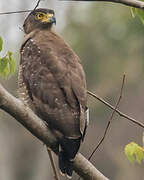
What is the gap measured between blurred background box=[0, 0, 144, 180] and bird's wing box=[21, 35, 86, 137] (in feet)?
42.3

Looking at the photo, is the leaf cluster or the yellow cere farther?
the yellow cere

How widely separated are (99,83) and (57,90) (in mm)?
16446

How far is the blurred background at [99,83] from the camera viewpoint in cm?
1953

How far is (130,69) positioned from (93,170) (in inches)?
672

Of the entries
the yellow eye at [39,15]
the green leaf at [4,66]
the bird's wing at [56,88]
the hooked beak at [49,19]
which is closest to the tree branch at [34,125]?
the bird's wing at [56,88]

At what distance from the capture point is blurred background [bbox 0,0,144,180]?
19.5 metres

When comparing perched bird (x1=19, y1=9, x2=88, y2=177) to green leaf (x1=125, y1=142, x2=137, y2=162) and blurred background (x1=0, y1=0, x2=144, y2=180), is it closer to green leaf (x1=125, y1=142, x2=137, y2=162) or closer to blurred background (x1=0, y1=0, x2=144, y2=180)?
green leaf (x1=125, y1=142, x2=137, y2=162)

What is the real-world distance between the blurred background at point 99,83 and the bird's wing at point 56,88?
42.3ft

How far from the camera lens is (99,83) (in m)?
21.7

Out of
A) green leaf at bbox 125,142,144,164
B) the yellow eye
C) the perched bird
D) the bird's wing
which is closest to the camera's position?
green leaf at bbox 125,142,144,164

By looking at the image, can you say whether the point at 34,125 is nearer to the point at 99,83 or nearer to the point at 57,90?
the point at 57,90

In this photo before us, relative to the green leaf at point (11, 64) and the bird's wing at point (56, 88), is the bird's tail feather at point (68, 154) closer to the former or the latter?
the bird's wing at point (56, 88)

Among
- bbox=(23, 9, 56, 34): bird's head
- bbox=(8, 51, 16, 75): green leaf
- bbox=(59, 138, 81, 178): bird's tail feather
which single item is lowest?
bbox=(59, 138, 81, 178): bird's tail feather

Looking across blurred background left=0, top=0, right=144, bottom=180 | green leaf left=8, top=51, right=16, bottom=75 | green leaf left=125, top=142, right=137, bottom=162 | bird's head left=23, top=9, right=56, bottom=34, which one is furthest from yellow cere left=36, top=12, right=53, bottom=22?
blurred background left=0, top=0, right=144, bottom=180
